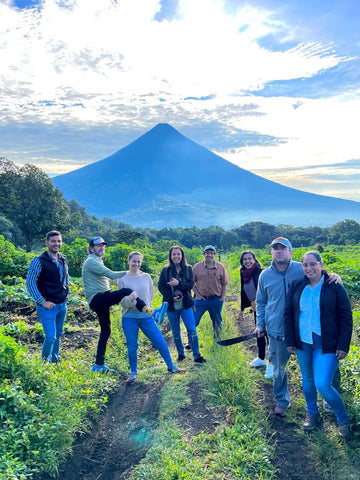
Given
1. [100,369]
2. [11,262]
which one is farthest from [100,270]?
[11,262]

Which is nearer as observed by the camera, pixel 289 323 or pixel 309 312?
pixel 309 312

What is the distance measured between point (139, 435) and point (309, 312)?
81.2 inches

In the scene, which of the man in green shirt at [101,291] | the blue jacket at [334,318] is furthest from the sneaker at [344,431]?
the man in green shirt at [101,291]

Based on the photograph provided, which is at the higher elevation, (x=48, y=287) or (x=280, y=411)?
(x=48, y=287)

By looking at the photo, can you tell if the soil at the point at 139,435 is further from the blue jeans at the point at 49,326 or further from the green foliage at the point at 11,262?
the green foliage at the point at 11,262

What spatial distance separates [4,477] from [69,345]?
3493 mm

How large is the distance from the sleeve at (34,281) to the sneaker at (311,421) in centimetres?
321

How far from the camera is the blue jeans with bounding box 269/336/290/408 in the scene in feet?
12.5

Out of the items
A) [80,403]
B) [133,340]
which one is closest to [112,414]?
[80,403]

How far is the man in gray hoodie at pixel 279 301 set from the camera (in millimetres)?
3756

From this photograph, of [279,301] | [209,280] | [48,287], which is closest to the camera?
[279,301]

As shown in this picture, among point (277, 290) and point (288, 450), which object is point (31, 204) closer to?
point (277, 290)

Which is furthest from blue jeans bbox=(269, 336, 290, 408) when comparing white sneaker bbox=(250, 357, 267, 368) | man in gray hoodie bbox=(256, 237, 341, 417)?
white sneaker bbox=(250, 357, 267, 368)

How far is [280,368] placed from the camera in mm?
3822
